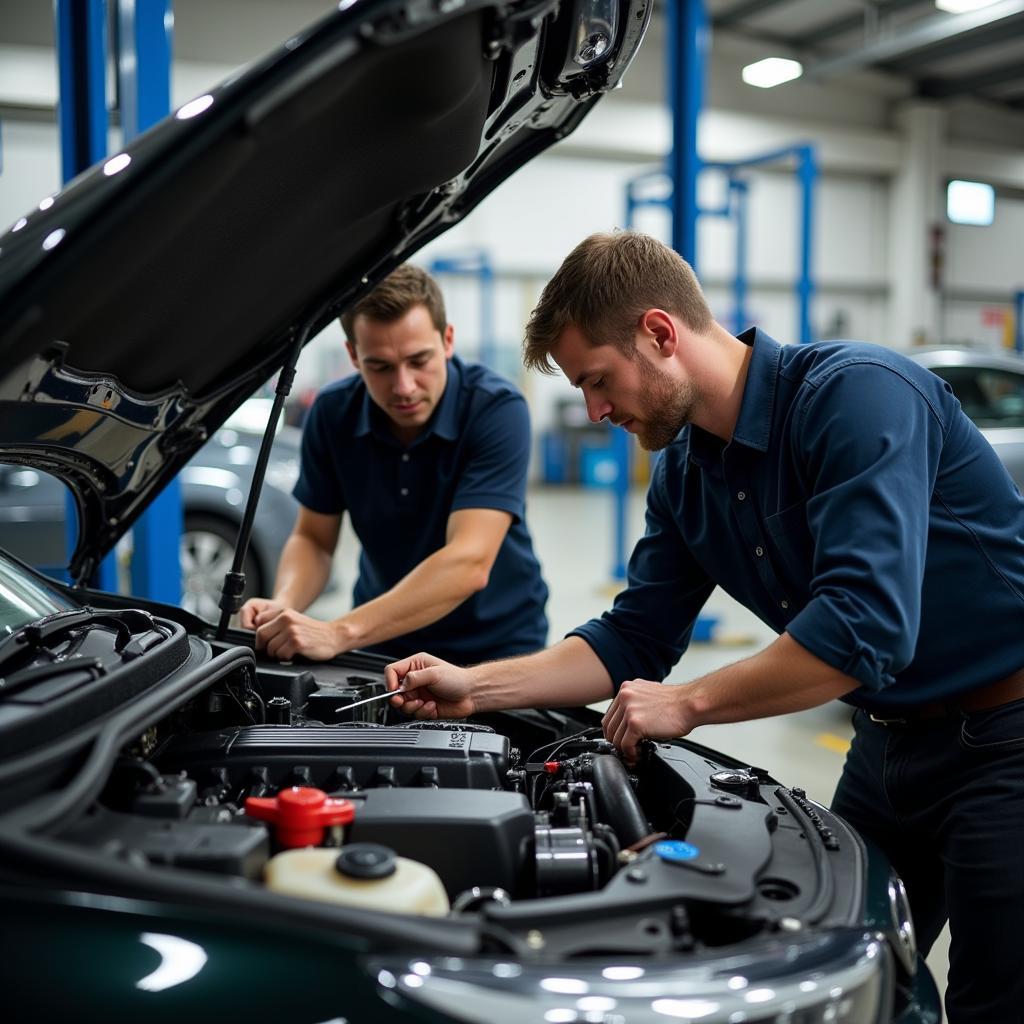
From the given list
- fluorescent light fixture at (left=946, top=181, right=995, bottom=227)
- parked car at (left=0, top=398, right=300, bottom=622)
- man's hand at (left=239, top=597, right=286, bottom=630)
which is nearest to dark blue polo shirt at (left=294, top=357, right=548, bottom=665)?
man's hand at (left=239, top=597, right=286, bottom=630)

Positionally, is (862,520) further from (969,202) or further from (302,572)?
(969,202)

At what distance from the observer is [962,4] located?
10180 mm

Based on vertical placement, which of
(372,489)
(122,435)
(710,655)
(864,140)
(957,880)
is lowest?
(710,655)

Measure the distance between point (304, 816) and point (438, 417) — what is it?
4.32 feet

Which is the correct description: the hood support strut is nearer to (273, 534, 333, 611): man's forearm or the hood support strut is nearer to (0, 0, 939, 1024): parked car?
(0, 0, 939, 1024): parked car

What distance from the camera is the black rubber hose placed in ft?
4.39

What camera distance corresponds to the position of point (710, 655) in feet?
16.7

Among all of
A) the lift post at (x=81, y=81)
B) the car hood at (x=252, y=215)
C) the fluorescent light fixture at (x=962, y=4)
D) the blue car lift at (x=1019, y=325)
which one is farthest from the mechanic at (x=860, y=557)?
the blue car lift at (x=1019, y=325)

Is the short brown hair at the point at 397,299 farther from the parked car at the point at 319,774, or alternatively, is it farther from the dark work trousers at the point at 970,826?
the dark work trousers at the point at 970,826

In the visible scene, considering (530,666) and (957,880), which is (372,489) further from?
(957,880)

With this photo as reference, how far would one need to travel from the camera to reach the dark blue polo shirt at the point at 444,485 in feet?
7.64

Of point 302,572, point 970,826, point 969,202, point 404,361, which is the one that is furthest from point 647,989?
point 969,202

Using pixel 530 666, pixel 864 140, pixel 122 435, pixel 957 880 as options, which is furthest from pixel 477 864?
pixel 864 140

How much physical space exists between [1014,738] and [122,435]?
4.92ft
